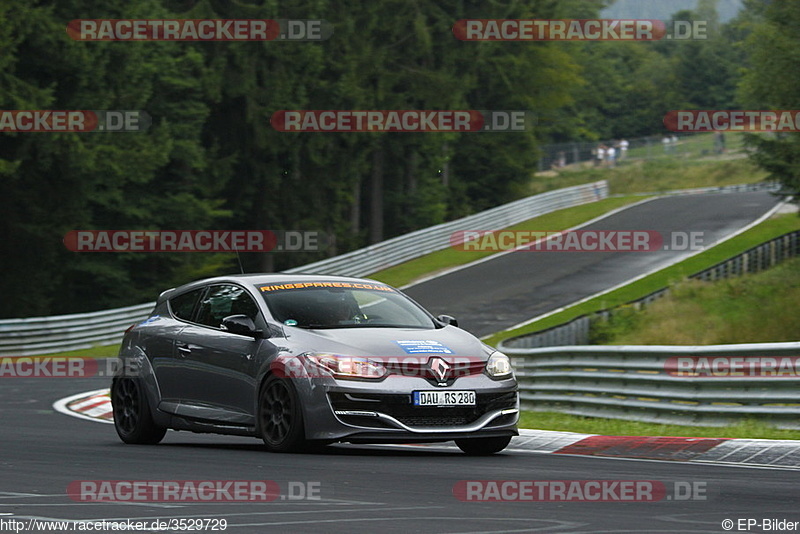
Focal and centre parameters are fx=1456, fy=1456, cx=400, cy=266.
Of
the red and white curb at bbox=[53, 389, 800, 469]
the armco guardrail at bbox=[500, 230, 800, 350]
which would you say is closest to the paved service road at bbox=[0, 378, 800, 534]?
the red and white curb at bbox=[53, 389, 800, 469]

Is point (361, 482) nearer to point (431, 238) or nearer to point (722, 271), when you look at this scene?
point (722, 271)

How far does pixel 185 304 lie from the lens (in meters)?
13.0

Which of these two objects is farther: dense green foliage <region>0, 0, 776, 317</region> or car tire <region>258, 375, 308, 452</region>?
dense green foliage <region>0, 0, 776, 317</region>

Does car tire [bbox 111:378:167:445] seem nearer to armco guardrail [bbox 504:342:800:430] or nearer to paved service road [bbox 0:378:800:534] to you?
paved service road [bbox 0:378:800:534]

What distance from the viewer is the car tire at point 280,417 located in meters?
11.0

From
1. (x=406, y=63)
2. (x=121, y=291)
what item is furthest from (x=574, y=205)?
(x=121, y=291)

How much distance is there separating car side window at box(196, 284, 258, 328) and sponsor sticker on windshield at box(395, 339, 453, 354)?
4.81ft

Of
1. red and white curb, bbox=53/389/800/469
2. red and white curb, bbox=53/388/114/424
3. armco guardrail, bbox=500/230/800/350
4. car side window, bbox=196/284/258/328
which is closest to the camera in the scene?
red and white curb, bbox=53/389/800/469

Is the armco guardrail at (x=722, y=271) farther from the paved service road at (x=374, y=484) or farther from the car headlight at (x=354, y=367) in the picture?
the car headlight at (x=354, y=367)

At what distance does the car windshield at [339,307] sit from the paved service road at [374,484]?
104 centimetres

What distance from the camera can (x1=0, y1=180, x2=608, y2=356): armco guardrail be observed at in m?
32.5

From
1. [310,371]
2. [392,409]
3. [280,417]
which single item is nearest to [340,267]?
[280,417]

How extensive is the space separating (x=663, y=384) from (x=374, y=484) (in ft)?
20.0

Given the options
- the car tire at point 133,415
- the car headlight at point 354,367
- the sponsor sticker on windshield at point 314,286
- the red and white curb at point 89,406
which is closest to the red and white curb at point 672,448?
the car headlight at point 354,367
